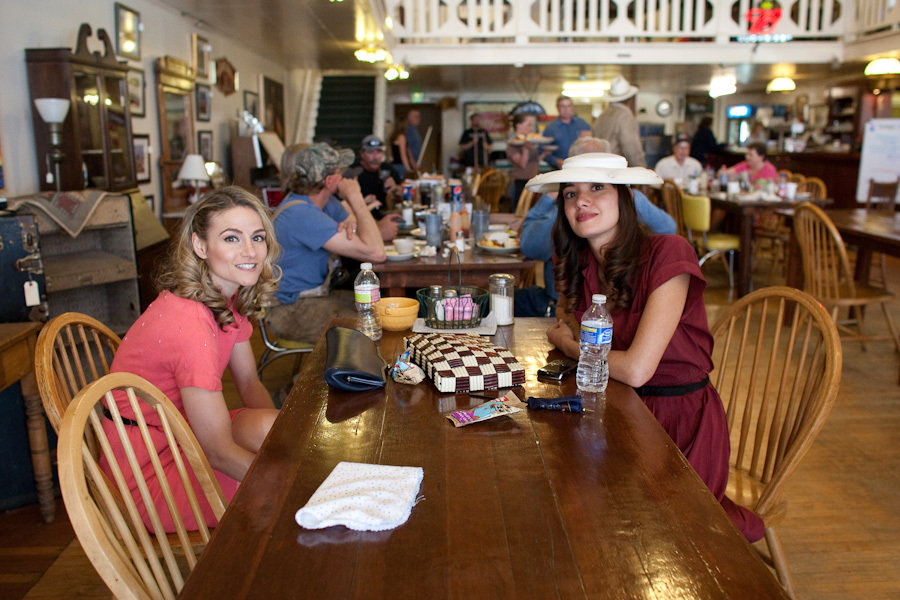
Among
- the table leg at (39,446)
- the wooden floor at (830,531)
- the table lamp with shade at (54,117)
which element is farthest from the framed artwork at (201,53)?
the wooden floor at (830,531)

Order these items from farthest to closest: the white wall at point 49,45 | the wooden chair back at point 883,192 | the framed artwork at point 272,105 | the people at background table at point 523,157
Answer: the framed artwork at point 272,105 < the people at background table at point 523,157 < the wooden chair back at point 883,192 < the white wall at point 49,45

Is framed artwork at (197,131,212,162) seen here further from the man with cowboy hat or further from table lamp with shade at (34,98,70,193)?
the man with cowboy hat

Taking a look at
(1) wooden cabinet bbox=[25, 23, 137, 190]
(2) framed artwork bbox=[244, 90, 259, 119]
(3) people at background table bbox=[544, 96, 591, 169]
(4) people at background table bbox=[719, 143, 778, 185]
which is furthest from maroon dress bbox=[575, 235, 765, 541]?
(2) framed artwork bbox=[244, 90, 259, 119]

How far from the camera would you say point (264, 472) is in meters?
1.30

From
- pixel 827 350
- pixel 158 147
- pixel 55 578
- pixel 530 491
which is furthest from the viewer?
pixel 158 147

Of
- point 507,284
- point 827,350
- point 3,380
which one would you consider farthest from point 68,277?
point 827,350

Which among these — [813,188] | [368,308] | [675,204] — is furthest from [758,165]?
[368,308]

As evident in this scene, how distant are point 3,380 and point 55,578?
0.68 meters

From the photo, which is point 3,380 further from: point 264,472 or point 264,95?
point 264,95

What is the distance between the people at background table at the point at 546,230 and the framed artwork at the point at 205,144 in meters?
4.97

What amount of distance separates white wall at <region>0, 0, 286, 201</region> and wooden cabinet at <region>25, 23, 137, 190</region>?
0.26 ft

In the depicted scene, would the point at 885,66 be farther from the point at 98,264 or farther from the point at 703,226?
the point at 98,264

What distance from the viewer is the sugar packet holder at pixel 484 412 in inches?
59.5

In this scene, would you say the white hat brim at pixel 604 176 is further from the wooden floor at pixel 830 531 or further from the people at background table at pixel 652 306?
the wooden floor at pixel 830 531
